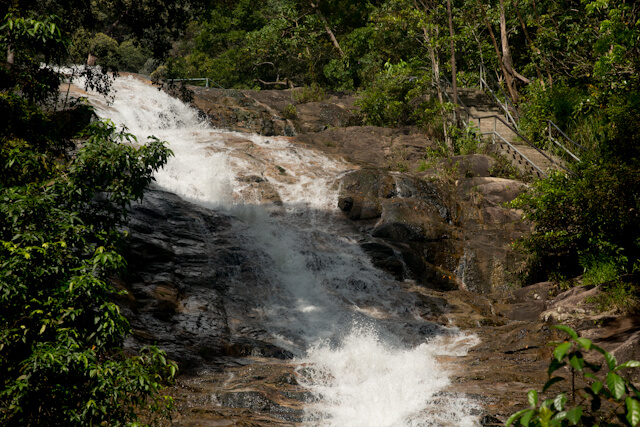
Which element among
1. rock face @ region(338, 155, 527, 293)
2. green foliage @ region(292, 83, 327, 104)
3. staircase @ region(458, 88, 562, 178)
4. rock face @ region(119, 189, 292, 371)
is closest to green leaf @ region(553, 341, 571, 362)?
rock face @ region(119, 189, 292, 371)

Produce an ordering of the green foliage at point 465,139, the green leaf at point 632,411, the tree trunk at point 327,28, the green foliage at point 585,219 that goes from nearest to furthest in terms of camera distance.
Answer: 1. the green leaf at point 632,411
2. the green foliage at point 585,219
3. the green foliage at point 465,139
4. the tree trunk at point 327,28

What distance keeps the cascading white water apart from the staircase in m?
5.14

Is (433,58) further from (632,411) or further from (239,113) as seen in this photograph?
(632,411)

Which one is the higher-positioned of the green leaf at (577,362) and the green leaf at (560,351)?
the green leaf at (560,351)

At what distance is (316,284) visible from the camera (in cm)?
1208

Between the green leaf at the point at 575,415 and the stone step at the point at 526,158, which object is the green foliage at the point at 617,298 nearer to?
A: the stone step at the point at 526,158

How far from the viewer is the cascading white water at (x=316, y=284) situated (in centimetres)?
716

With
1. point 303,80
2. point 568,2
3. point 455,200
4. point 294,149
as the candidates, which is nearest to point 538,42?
point 568,2

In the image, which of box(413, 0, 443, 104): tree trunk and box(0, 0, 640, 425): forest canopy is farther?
box(413, 0, 443, 104): tree trunk

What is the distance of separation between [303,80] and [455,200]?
16813 millimetres

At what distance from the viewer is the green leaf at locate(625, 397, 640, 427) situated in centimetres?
211

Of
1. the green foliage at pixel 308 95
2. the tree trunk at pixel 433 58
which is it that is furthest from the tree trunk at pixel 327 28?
the tree trunk at pixel 433 58

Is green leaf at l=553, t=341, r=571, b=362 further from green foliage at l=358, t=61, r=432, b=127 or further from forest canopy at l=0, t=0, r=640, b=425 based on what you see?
green foliage at l=358, t=61, r=432, b=127

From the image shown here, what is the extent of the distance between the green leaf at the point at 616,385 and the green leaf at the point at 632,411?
0.12 feet
